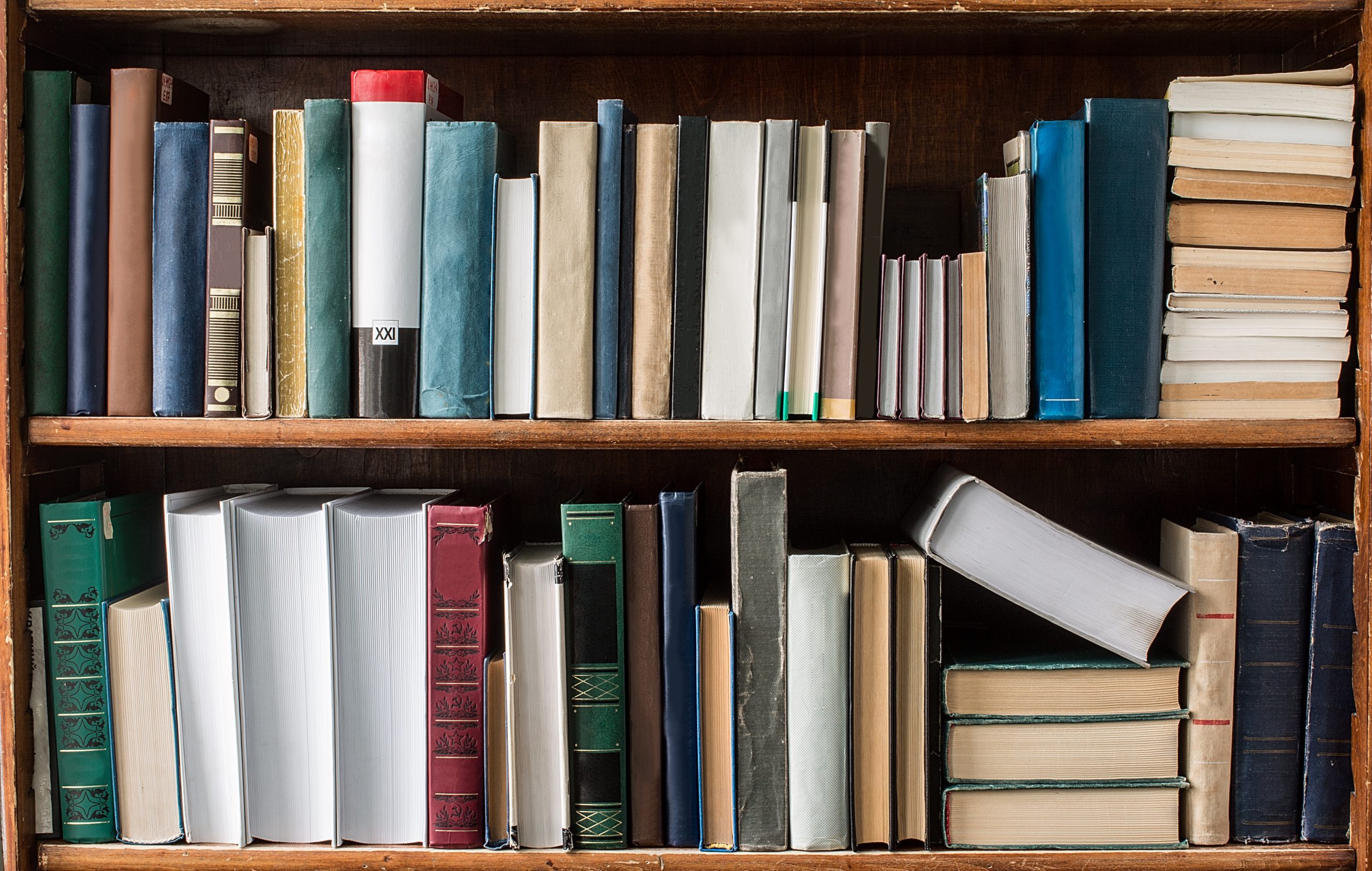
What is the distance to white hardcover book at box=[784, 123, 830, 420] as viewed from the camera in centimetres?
81

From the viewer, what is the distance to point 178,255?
824 millimetres

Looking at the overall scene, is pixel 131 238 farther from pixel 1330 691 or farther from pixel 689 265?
pixel 1330 691

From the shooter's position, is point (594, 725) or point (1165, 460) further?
point (1165, 460)

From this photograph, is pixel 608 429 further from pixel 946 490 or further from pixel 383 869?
pixel 383 869

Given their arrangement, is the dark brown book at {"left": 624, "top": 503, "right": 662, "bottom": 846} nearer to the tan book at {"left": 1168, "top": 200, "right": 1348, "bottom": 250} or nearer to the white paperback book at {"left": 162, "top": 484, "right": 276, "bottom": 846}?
the white paperback book at {"left": 162, "top": 484, "right": 276, "bottom": 846}

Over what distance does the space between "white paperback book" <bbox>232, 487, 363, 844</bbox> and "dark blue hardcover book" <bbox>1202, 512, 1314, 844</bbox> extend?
830mm

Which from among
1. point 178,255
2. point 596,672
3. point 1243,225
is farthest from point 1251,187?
point 178,255

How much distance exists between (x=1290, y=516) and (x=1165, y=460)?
0.16 m

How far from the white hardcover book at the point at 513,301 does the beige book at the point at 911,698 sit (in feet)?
1.23

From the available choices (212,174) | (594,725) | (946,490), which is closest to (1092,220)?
(946,490)

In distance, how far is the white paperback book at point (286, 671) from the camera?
0.84 metres

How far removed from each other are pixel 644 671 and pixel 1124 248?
569mm

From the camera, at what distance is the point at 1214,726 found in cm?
85

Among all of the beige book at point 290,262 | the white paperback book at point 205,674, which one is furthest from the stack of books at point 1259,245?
the white paperback book at point 205,674
